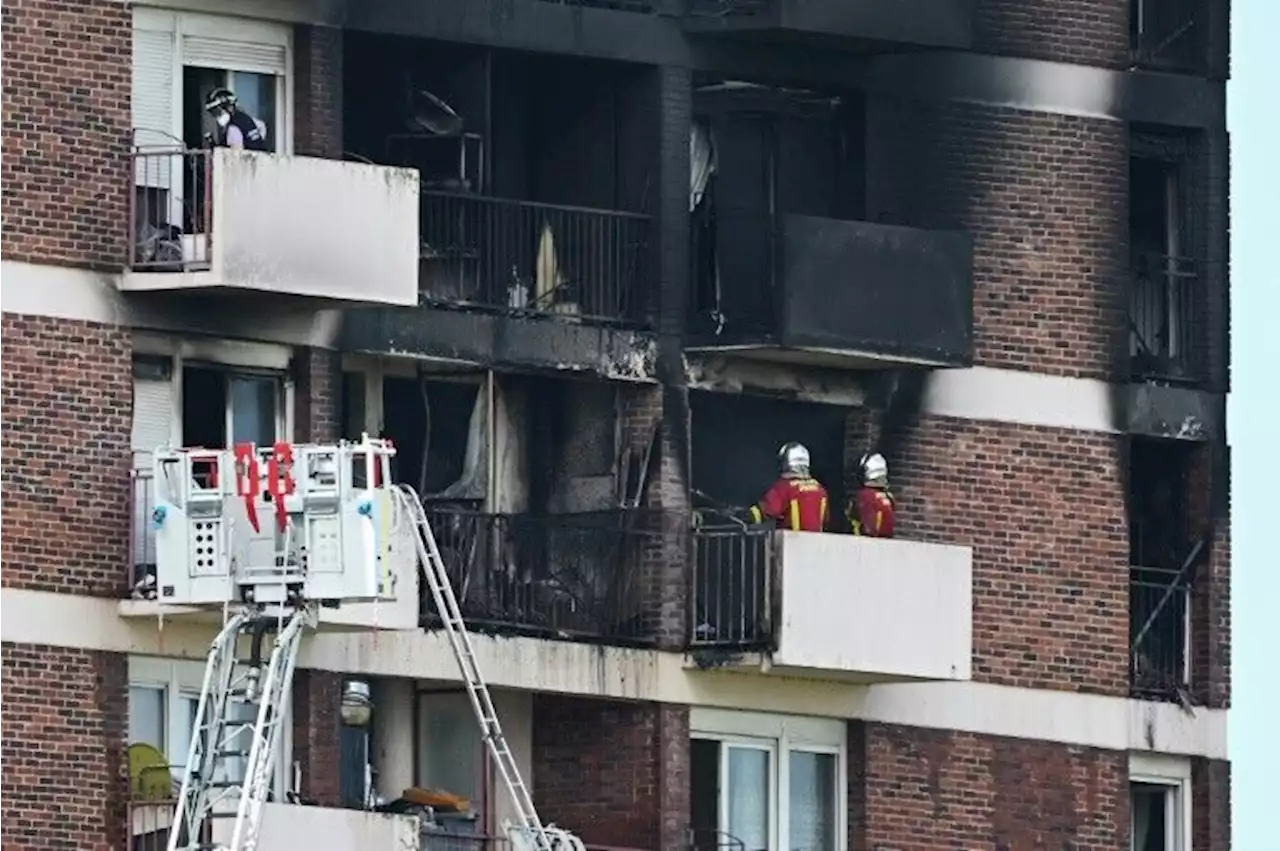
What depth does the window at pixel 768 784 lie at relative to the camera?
90.1m

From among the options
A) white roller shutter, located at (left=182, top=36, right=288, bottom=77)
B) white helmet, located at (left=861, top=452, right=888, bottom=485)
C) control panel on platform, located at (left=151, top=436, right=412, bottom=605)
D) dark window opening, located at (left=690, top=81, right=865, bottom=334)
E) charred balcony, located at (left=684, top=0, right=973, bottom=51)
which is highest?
charred balcony, located at (left=684, top=0, right=973, bottom=51)

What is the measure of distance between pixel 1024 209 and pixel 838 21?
3.90 m

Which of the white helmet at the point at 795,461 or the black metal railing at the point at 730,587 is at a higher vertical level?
the white helmet at the point at 795,461

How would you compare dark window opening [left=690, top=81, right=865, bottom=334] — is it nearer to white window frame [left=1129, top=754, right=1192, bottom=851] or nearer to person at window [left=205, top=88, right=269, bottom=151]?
person at window [left=205, top=88, right=269, bottom=151]

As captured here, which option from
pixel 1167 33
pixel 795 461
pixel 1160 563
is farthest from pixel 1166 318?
pixel 795 461

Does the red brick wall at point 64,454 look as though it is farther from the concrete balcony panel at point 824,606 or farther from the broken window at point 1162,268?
the broken window at point 1162,268

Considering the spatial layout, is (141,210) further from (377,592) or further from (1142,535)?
(1142,535)

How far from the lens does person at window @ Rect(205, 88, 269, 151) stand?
85.8 m

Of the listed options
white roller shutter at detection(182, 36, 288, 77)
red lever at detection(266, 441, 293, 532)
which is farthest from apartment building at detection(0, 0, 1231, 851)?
red lever at detection(266, 441, 293, 532)

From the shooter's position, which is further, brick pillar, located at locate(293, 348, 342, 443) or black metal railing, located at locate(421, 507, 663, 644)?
black metal railing, located at locate(421, 507, 663, 644)

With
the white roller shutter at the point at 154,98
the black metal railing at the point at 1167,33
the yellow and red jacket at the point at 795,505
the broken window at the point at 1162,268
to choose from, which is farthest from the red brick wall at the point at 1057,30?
the white roller shutter at the point at 154,98

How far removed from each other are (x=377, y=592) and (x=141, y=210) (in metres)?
5.24

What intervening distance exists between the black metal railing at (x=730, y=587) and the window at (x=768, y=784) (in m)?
1.04

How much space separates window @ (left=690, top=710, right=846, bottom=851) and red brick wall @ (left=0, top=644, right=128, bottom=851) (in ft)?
27.4
